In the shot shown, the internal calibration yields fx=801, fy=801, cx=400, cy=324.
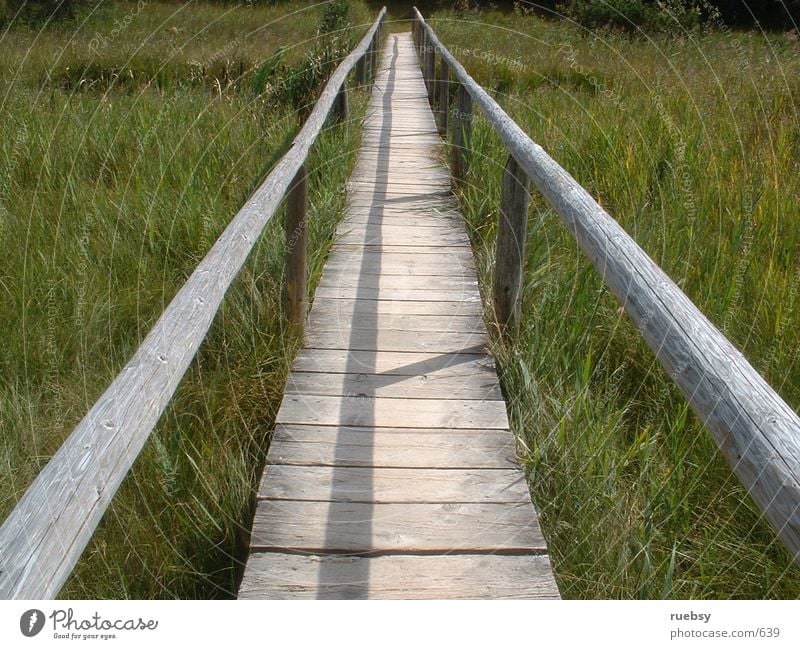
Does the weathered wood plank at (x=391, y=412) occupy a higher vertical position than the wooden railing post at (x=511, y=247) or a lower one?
lower

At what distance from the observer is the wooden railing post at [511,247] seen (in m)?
3.40

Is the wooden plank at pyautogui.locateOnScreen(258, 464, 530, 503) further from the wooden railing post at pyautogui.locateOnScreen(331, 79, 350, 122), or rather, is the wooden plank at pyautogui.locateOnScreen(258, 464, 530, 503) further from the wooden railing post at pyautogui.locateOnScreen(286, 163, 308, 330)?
the wooden railing post at pyautogui.locateOnScreen(331, 79, 350, 122)

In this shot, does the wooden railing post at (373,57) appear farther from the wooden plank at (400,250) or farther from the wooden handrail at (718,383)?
the wooden handrail at (718,383)

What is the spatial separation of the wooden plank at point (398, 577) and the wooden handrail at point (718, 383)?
713 millimetres

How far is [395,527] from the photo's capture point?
2.17 metres

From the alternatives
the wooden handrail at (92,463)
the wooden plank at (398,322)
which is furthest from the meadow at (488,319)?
the wooden handrail at (92,463)

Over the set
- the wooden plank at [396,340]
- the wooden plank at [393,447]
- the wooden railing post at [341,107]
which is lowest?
the wooden plank at [393,447]

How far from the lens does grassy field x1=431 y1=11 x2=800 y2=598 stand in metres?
2.10

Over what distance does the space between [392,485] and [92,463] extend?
1.33 m

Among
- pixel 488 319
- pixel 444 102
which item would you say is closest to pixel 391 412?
pixel 488 319

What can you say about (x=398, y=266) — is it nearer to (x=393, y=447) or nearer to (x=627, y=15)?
(x=393, y=447)

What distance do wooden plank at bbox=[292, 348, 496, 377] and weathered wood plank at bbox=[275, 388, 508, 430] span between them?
0.77ft

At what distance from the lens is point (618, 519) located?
2129 millimetres

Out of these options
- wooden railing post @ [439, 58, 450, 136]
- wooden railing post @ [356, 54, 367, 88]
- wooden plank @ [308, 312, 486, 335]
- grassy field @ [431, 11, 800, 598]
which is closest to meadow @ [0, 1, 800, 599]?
grassy field @ [431, 11, 800, 598]
